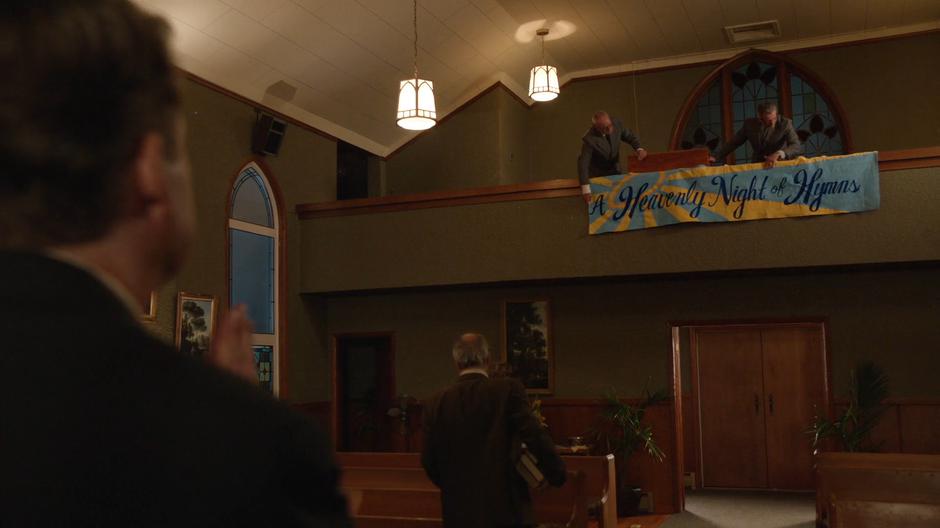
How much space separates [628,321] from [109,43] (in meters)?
10.3

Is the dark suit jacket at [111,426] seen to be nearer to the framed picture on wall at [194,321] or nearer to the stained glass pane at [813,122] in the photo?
the framed picture on wall at [194,321]

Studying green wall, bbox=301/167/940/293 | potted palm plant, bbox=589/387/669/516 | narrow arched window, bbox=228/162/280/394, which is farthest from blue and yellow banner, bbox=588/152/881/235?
narrow arched window, bbox=228/162/280/394

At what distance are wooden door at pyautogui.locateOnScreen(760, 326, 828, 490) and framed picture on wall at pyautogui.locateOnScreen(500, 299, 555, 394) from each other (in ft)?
11.5

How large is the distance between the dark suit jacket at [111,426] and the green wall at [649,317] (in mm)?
10015

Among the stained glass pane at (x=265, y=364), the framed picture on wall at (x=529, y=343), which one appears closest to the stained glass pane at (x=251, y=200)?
the stained glass pane at (x=265, y=364)

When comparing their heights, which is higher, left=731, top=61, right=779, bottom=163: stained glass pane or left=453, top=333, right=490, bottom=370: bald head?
left=731, top=61, right=779, bottom=163: stained glass pane

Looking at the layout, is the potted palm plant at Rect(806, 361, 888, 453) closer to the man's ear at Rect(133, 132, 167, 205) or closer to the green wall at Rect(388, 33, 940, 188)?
the green wall at Rect(388, 33, 940, 188)

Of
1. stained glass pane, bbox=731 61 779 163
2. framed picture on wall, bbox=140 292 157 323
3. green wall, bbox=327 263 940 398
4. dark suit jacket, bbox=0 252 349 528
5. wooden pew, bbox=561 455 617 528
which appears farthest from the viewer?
stained glass pane, bbox=731 61 779 163

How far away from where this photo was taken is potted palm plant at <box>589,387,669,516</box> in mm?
10281

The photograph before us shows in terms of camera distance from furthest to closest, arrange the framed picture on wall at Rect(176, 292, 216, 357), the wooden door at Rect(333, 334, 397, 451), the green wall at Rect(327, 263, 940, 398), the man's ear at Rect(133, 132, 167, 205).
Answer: the wooden door at Rect(333, 334, 397, 451)
the green wall at Rect(327, 263, 940, 398)
the framed picture on wall at Rect(176, 292, 216, 357)
the man's ear at Rect(133, 132, 167, 205)

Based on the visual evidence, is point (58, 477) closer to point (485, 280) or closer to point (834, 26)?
point (485, 280)

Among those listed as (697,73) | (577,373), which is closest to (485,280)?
(577,373)

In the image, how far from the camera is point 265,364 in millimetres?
10688

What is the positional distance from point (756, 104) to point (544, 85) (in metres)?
3.04
